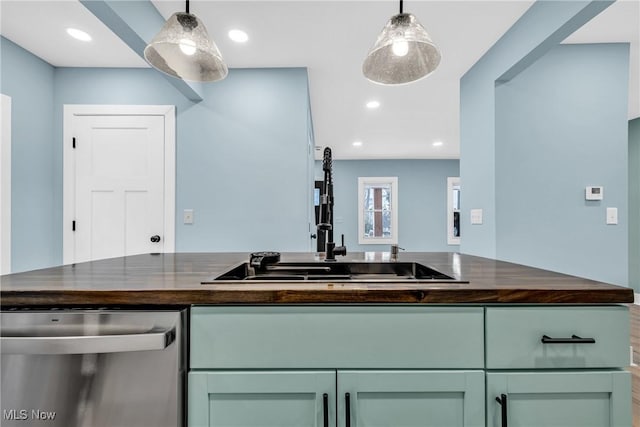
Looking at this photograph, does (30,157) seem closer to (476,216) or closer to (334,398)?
(334,398)

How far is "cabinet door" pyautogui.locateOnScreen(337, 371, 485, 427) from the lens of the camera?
2.55 ft

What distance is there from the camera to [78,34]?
2.24 m

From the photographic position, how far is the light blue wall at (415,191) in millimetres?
6957

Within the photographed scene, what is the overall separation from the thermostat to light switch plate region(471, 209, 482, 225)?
2.46 feet

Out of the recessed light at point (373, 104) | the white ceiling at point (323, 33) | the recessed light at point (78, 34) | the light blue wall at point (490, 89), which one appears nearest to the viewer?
the light blue wall at point (490, 89)

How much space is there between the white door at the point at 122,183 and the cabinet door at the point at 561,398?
2.66 meters

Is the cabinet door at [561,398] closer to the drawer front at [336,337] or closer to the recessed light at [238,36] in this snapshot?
the drawer front at [336,337]

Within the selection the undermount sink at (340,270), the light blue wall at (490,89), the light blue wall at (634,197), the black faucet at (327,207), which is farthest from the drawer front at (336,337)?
the light blue wall at (634,197)

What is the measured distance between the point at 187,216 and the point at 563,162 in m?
3.10

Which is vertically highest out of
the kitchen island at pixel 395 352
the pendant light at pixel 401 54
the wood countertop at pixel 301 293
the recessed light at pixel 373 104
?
the recessed light at pixel 373 104

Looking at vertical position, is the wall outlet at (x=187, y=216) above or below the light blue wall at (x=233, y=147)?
below

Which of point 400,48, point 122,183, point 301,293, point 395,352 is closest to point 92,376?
point 301,293

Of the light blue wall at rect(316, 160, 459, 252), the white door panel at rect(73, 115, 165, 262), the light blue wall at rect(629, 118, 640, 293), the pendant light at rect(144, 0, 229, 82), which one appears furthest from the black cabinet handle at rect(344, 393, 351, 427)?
the light blue wall at rect(316, 160, 459, 252)

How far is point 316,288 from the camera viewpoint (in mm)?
800
